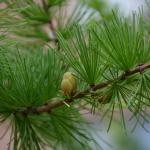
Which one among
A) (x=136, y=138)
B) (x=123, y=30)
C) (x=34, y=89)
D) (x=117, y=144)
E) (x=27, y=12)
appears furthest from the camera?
(x=136, y=138)

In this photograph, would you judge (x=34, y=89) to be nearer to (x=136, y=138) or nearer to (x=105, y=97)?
(x=105, y=97)

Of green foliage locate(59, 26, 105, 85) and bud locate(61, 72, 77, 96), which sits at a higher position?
green foliage locate(59, 26, 105, 85)

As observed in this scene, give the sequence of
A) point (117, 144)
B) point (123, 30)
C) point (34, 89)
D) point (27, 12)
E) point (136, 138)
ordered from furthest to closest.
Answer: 1. point (136, 138)
2. point (117, 144)
3. point (27, 12)
4. point (34, 89)
5. point (123, 30)

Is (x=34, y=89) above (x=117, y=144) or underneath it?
above

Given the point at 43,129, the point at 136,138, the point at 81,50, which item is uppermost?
the point at 81,50

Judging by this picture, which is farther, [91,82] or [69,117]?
[69,117]

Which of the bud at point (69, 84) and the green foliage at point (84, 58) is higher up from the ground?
the green foliage at point (84, 58)

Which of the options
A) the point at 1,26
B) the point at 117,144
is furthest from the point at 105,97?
the point at 117,144
